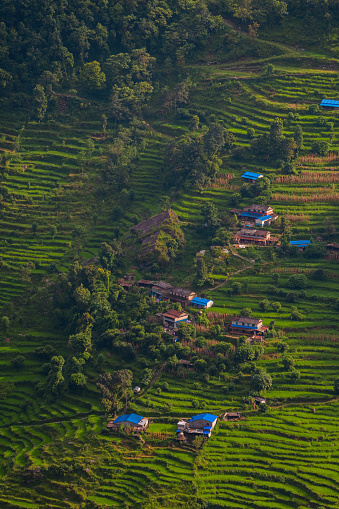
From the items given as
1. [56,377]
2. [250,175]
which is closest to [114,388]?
[56,377]

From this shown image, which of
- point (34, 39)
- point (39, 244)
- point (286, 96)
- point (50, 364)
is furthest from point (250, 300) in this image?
point (34, 39)

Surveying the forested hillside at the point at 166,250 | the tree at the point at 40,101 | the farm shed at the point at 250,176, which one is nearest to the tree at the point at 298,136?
the forested hillside at the point at 166,250

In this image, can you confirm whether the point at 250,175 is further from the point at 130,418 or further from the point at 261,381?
the point at 130,418

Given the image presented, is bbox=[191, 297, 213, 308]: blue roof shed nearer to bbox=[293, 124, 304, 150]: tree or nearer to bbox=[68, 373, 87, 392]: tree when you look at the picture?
bbox=[68, 373, 87, 392]: tree

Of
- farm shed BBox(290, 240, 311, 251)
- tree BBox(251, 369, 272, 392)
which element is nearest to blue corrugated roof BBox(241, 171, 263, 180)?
farm shed BBox(290, 240, 311, 251)

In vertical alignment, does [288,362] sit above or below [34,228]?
below

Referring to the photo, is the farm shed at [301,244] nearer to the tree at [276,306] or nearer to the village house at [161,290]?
the tree at [276,306]
